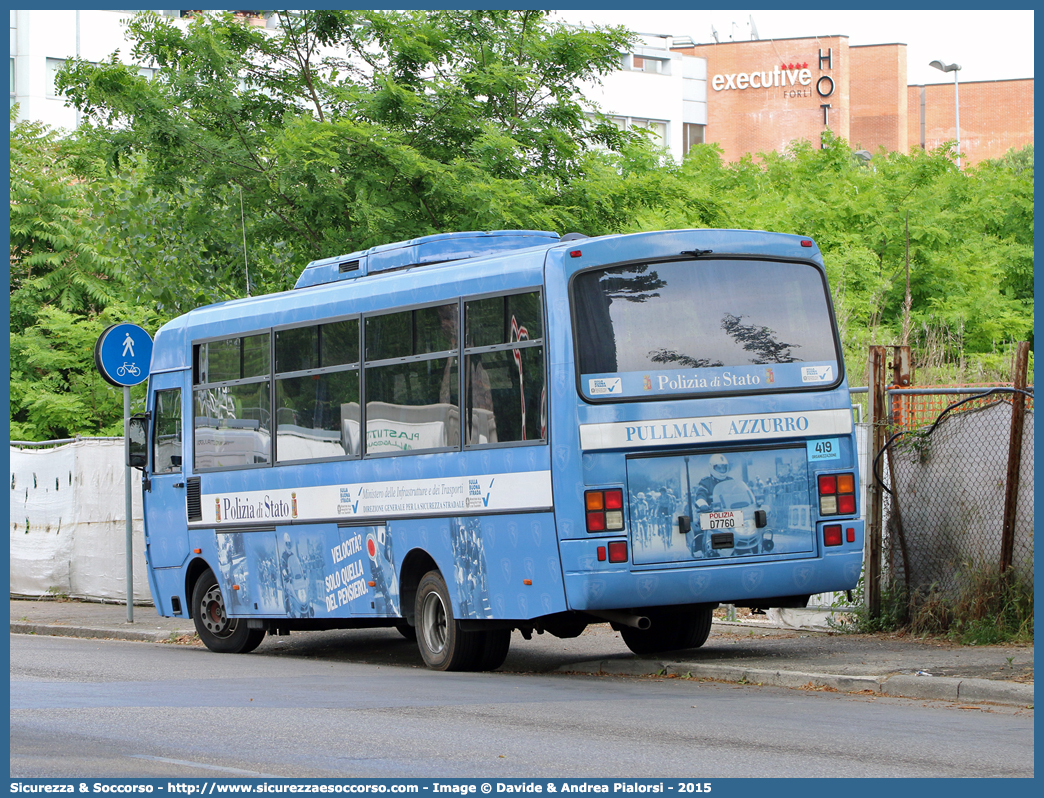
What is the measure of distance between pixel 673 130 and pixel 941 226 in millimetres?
28601

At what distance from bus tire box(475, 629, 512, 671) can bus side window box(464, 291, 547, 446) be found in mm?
1644

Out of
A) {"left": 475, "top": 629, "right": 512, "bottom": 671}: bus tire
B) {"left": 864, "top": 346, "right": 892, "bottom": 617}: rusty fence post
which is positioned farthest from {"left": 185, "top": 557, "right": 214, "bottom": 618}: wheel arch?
{"left": 864, "top": 346, "right": 892, "bottom": 617}: rusty fence post

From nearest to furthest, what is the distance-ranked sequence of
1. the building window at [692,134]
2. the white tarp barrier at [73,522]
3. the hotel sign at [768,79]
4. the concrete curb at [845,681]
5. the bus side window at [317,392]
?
the concrete curb at [845,681] < the bus side window at [317,392] < the white tarp barrier at [73,522] < the building window at [692,134] < the hotel sign at [768,79]

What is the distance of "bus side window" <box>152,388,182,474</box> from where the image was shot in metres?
16.3

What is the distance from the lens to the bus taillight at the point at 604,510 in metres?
11.5

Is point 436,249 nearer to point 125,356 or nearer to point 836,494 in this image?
point 836,494

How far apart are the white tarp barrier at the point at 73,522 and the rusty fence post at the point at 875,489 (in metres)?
10.5

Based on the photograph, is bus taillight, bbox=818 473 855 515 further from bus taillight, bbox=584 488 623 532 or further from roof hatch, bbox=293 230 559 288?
roof hatch, bbox=293 230 559 288

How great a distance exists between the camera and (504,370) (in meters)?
12.2

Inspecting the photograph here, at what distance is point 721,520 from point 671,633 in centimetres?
230

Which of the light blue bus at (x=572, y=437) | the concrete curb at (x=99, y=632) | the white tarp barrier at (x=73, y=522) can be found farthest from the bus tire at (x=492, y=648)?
the white tarp barrier at (x=73, y=522)

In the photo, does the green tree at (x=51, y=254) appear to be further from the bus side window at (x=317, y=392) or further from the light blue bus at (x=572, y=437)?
the light blue bus at (x=572, y=437)

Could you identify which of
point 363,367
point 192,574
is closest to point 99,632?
point 192,574

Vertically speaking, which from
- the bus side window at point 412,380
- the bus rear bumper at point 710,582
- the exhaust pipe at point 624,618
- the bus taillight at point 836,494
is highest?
the bus side window at point 412,380
